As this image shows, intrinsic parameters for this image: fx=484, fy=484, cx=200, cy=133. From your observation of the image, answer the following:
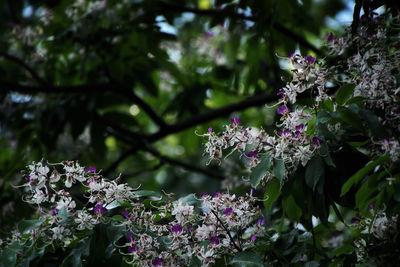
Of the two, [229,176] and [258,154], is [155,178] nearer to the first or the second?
[229,176]

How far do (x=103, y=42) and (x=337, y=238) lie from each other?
2.31 meters

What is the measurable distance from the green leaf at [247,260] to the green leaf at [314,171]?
336 millimetres

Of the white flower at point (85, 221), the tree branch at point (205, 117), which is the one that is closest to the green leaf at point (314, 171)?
the white flower at point (85, 221)

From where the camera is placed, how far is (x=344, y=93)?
1969mm

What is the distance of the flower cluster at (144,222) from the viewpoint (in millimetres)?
1852

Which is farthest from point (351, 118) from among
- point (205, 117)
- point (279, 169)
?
point (205, 117)

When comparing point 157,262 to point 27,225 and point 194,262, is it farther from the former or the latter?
point 27,225

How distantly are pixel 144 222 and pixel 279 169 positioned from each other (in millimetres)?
575

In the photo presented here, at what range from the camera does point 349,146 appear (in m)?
2.16

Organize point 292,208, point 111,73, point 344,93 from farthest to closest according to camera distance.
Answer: point 111,73
point 292,208
point 344,93

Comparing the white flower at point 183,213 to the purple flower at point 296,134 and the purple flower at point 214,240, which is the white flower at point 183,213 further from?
the purple flower at point 296,134

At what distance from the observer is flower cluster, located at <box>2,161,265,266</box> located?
1.85 m

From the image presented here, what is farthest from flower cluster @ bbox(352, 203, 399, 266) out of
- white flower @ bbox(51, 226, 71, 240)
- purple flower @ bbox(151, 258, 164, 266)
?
white flower @ bbox(51, 226, 71, 240)

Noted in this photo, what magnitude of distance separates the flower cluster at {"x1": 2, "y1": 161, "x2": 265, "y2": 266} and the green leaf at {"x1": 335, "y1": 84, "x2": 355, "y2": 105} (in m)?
0.54
